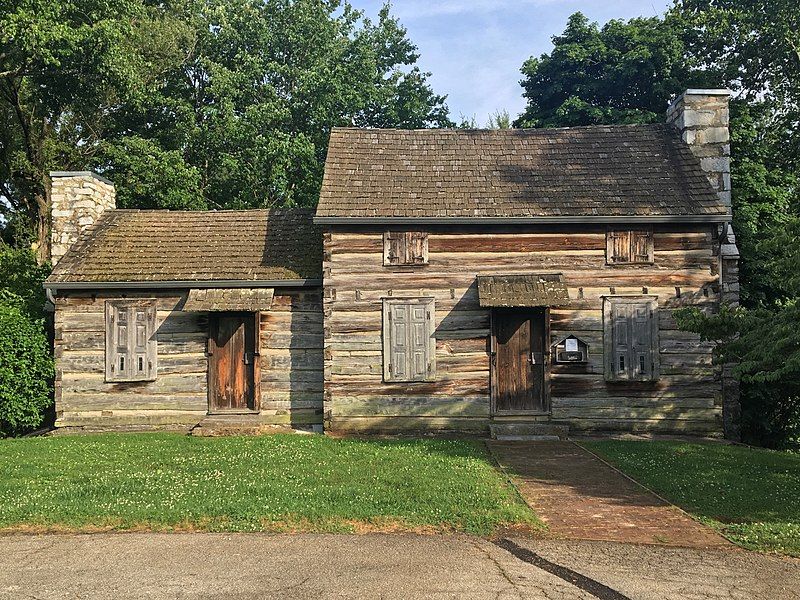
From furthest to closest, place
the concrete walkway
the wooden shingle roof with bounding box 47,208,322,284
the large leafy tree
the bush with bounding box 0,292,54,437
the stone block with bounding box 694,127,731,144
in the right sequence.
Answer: the large leafy tree, the stone block with bounding box 694,127,731,144, the wooden shingle roof with bounding box 47,208,322,284, the bush with bounding box 0,292,54,437, the concrete walkway

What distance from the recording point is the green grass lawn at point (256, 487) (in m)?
8.09

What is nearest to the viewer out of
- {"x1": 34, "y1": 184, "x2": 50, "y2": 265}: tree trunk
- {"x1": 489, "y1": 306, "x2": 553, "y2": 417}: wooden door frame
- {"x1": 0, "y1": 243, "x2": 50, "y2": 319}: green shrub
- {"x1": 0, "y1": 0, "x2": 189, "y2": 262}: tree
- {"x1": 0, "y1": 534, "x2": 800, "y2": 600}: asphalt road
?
{"x1": 0, "y1": 534, "x2": 800, "y2": 600}: asphalt road

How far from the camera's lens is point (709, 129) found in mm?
16516

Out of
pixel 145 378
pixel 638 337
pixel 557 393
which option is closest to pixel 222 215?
pixel 145 378

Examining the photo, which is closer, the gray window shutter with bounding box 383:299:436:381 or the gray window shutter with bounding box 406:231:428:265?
the gray window shutter with bounding box 383:299:436:381

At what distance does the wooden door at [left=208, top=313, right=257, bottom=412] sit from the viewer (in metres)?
15.6

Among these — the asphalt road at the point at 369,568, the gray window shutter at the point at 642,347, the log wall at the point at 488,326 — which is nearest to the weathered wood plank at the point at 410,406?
the log wall at the point at 488,326

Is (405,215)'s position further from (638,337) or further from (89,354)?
(89,354)

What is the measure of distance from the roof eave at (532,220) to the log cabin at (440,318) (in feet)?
0.12

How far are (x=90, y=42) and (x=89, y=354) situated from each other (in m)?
11.0

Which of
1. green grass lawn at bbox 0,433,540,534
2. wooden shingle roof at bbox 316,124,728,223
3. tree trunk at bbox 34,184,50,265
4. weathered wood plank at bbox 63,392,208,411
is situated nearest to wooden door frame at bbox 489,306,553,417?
green grass lawn at bbox 0,433,540,534

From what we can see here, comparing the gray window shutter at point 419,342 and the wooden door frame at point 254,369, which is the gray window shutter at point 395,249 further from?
the wooden door frame at point 254,369

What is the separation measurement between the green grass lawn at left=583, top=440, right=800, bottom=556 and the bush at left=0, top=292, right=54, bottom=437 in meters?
12.1

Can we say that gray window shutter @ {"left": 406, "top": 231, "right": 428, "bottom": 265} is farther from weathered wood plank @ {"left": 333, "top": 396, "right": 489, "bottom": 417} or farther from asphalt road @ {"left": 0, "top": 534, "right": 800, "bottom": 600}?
asphalt road @ {"left": 0, "top": 534, "right": 800, "bottom": 600}
